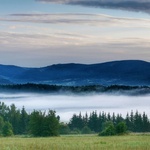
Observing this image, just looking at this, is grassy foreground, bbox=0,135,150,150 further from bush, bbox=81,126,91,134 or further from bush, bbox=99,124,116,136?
bush, bbox=81,126,91,134

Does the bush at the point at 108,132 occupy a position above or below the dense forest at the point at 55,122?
below

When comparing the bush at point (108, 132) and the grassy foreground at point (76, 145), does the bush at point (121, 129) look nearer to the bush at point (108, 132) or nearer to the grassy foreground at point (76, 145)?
the bush at point (108, 132)

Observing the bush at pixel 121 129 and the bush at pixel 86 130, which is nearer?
the bush at pixel 121 129

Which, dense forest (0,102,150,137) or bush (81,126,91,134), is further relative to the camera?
bush (81,126,91,134)

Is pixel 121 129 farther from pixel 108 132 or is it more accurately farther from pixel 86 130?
pixel 86 130

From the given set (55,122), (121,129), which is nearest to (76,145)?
(121,129)

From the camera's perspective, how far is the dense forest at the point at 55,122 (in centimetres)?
7244

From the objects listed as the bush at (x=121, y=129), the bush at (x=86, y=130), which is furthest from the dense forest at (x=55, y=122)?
the bush at (x=121, y=129)

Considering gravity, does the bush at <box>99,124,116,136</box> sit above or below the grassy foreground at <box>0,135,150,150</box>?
above

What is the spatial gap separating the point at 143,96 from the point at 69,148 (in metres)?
169

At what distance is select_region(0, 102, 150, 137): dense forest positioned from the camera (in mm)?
→ 72438

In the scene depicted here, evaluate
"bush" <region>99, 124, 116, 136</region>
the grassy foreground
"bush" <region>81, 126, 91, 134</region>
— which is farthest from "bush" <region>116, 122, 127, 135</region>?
"bush" <region>81, 126, 91, 134</region>

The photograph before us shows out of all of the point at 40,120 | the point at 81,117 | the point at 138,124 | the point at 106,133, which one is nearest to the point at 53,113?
the point at 40,120

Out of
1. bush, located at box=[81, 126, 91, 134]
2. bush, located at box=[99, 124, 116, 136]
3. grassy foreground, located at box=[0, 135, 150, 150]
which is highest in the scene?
bush, located at box=[81, 126, 91, 134]
